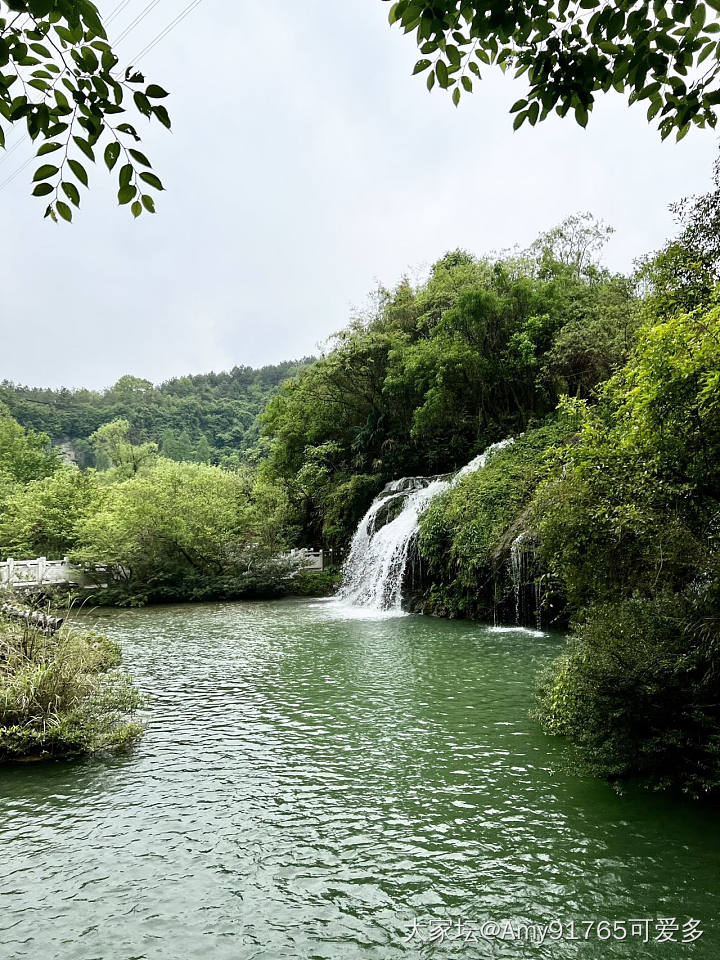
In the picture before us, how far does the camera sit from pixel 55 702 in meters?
6.07

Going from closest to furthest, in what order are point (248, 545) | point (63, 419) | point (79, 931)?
point (79, 931), point (248, 545), point (63, 419)

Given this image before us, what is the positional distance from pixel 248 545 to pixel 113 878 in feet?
56.0

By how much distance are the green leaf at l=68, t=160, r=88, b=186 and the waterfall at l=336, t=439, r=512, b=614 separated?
14178mm

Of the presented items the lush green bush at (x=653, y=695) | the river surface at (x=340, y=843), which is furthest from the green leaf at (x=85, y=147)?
the lush green bush at (x=653, y=695)

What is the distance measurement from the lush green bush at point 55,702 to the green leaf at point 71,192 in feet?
15.7

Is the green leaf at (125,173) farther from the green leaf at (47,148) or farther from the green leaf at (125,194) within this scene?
the green leaf at (47,148)

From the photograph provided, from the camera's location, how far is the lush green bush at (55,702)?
5805 mm

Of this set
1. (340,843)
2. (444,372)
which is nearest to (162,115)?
(340,843)

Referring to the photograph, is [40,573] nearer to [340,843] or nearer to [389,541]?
[389,541]

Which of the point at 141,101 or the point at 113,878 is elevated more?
the point at 141,101

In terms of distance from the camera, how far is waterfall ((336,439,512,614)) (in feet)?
53.0

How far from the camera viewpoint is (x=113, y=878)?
3906 millimetres

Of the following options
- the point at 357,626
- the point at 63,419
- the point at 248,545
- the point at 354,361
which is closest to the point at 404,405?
the point at 354,361

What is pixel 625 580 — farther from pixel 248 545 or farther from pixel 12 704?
pixel 248 545
